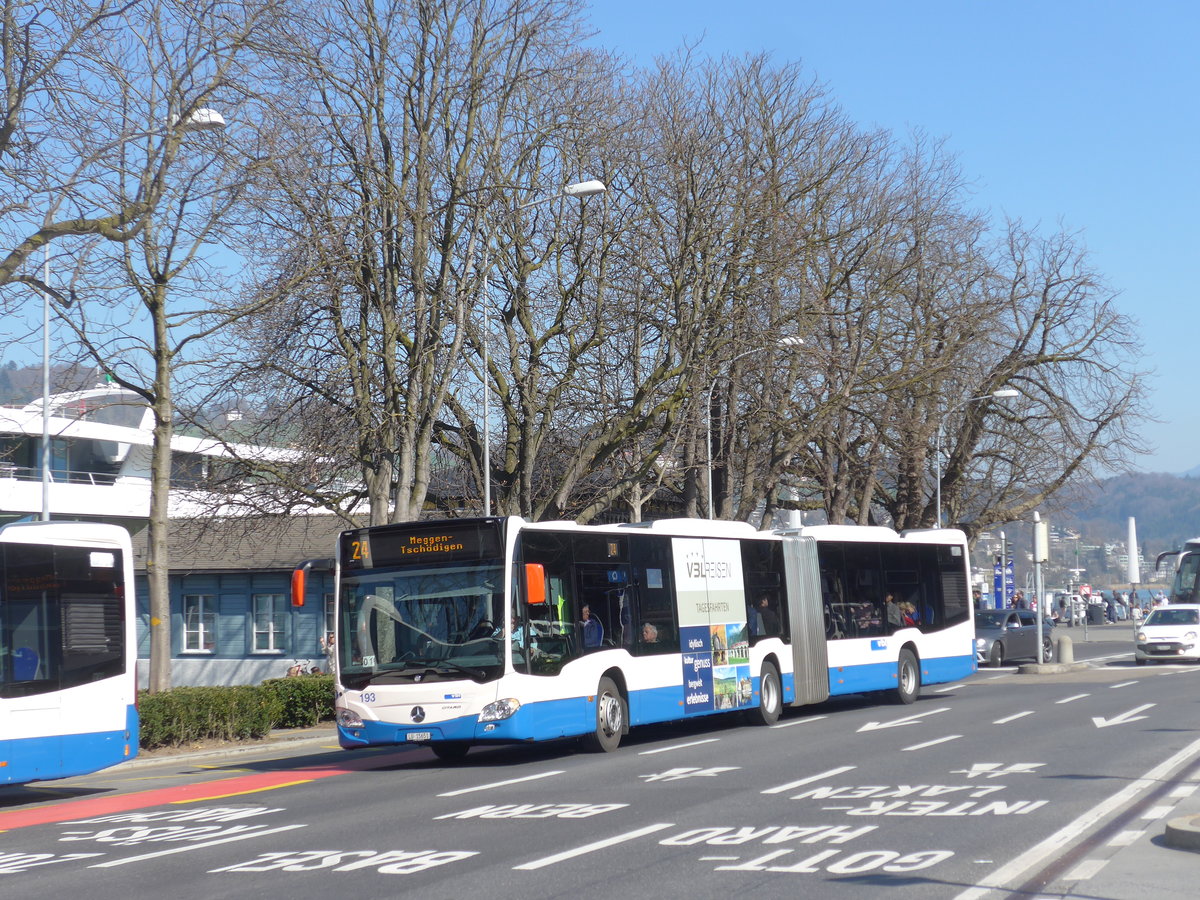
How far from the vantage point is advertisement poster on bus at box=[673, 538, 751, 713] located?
2036 centimetres

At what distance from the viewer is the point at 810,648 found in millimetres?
23609

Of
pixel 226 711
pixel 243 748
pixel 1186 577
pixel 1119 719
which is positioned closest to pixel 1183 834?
pixel 1119 719

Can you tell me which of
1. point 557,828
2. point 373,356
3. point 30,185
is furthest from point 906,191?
point 557,828

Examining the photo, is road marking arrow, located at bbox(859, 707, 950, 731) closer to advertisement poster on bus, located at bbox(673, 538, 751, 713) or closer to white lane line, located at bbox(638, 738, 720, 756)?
advertisement poster on bus, located at bbox(673, 538, 751, 713)

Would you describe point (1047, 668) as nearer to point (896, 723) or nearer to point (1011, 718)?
point (1011, 718)

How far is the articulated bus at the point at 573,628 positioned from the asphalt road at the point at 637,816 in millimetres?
642

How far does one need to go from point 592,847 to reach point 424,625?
7.21m

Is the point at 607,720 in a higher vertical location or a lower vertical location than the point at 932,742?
higher

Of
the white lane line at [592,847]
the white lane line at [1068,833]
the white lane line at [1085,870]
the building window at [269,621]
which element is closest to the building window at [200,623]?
the building window at [269,621]

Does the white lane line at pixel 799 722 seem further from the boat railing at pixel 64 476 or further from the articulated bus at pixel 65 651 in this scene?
the boat railing at pixel 64 476

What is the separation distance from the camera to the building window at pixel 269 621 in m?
38.5

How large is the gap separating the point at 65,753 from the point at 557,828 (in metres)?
6.37

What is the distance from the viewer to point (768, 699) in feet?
73.2

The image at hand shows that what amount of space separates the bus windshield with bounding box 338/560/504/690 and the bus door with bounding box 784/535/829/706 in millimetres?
7761
